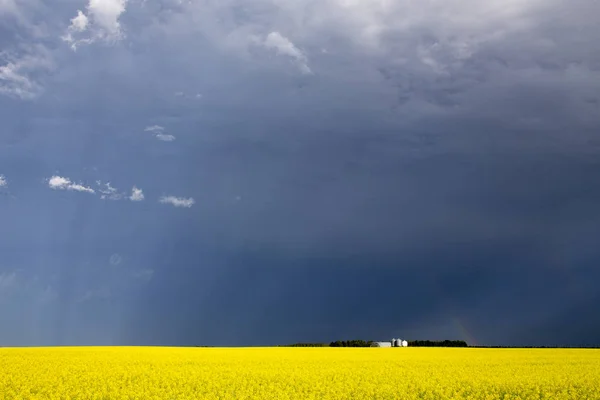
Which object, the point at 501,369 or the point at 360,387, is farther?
the point at 501,369

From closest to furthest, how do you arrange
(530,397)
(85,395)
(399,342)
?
1. (85,395)
2. (530,397)
3. (399,342)

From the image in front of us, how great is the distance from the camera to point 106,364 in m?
38.5

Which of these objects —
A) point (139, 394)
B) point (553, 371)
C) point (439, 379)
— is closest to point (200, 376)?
point (139, 394)

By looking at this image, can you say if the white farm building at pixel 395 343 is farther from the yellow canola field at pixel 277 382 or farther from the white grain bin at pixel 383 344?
the yellow canola field at pixel 277 382

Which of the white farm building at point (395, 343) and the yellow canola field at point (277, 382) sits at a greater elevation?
the white farm building at point (395, 343)

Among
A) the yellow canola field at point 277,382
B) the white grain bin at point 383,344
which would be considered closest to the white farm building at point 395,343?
the white grain bin at point 383,344

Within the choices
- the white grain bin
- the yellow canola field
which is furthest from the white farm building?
the yellow canola field

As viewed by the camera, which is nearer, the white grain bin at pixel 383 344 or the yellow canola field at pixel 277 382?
the yellow canola field at pixel 277 382

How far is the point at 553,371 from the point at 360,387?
19.4 meters

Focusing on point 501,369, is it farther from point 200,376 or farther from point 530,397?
point 200,376

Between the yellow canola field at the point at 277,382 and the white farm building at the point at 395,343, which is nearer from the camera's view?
the yellow canola field at the point at 277,382

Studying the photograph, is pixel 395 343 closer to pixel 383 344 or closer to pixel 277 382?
pixel 383 344

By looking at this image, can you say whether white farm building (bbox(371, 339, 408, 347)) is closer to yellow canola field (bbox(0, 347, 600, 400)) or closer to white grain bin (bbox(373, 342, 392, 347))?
Result: white grain bin (bbox(373, 342, 392, 347))

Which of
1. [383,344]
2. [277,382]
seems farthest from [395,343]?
[277,382]
